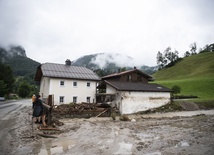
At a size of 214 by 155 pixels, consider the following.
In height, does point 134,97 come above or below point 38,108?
above

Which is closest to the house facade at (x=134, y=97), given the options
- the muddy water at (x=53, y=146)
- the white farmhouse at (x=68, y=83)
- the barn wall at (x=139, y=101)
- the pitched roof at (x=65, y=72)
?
the barn wall at (x=139, y=101)

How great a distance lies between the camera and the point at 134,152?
8.75 metres

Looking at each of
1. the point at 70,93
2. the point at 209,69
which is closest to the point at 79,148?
the point at 70,93

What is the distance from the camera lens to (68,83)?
1193 inches

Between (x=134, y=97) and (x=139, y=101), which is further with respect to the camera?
(x=139, y=101)

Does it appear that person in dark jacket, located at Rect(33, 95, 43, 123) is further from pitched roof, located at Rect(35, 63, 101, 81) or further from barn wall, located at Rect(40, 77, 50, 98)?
barn wall, located at Rect(40, 77, 50, 98)

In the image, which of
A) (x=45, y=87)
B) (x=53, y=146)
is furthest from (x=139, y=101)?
(x=53, y=146)

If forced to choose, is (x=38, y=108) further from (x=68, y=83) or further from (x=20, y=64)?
(x=20, y=64)

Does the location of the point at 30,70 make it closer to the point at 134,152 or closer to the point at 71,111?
the point at 71,111

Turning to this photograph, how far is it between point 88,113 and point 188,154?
52.2 feet

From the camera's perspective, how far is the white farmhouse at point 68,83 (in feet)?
94.9

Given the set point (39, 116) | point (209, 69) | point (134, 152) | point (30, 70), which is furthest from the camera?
point (30, 70)

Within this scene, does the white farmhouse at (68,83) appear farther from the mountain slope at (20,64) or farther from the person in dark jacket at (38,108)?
the mountain slope at (20,64)

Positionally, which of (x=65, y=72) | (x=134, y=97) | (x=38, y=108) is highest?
(x=65, y=72)
